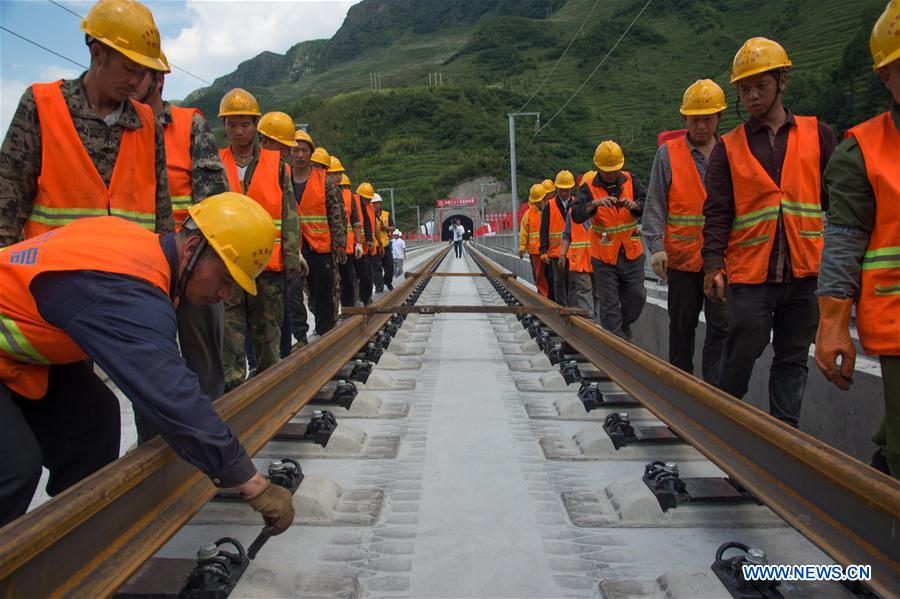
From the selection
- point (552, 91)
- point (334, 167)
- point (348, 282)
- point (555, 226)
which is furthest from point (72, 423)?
point (552, 91)

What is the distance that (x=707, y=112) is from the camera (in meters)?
4.89

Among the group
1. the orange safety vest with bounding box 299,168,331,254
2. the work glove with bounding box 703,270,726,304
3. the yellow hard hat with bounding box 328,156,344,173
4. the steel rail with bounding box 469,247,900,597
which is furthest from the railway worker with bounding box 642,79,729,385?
the yellow hard hat with bounding box 328,156,344,173

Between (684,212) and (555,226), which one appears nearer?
(684,212)

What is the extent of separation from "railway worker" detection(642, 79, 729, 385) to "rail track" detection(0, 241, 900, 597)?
5.12 ft

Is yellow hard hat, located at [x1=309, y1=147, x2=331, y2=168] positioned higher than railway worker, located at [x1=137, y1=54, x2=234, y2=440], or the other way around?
yellow hard hat, located at [x1=309, y1=147, x2=331, y2=168]

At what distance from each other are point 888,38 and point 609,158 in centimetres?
443

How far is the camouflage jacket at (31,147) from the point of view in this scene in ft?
8.73

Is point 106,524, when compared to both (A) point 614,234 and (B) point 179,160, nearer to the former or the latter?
(B) point 179,160

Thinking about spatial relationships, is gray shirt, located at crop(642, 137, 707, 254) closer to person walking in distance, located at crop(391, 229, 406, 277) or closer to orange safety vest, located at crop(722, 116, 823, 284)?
orange safety vest, located at crop(722, 116, 823, 284)

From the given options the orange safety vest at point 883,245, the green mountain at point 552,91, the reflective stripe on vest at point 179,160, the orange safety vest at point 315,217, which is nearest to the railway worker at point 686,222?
the orange safety vest at point 883,245

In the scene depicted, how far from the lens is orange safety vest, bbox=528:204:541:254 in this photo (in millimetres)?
11838

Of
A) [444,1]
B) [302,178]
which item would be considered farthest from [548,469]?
[444,1]

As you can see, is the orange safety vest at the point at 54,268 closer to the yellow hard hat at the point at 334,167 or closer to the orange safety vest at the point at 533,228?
the yellow hard hat at the point at 334,167

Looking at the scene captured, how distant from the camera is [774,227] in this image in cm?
356
